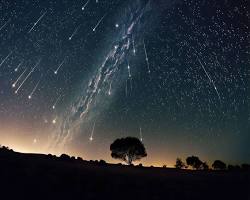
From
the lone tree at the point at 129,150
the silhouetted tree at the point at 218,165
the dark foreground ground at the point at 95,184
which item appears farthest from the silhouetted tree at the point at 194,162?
the dark foreground ground at the point at 95,184

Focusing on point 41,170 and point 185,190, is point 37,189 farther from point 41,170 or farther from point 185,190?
point 185,190

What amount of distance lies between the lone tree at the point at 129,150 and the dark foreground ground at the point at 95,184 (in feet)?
135

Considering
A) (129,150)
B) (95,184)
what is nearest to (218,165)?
(129,150)

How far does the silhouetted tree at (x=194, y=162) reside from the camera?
8062cm

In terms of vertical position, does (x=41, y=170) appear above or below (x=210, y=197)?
above

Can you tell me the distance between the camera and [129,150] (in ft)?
213

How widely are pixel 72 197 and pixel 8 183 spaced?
3346 mm

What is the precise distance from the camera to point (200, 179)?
2391cm

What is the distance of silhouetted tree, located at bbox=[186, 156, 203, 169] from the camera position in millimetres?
80625

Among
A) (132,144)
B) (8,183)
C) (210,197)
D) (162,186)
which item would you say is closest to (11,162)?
(8,183)

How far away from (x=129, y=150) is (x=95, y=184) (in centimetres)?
4643

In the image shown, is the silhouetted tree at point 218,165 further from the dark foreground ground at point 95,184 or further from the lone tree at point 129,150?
the dark foreground ground at point 95,184

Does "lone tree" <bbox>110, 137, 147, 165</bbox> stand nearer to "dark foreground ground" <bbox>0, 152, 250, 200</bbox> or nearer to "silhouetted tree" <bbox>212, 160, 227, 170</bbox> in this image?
"silhouetted tree" <bbox>212, 160, 227, 170</bbox>

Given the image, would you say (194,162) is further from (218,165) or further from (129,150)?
(129,150)
